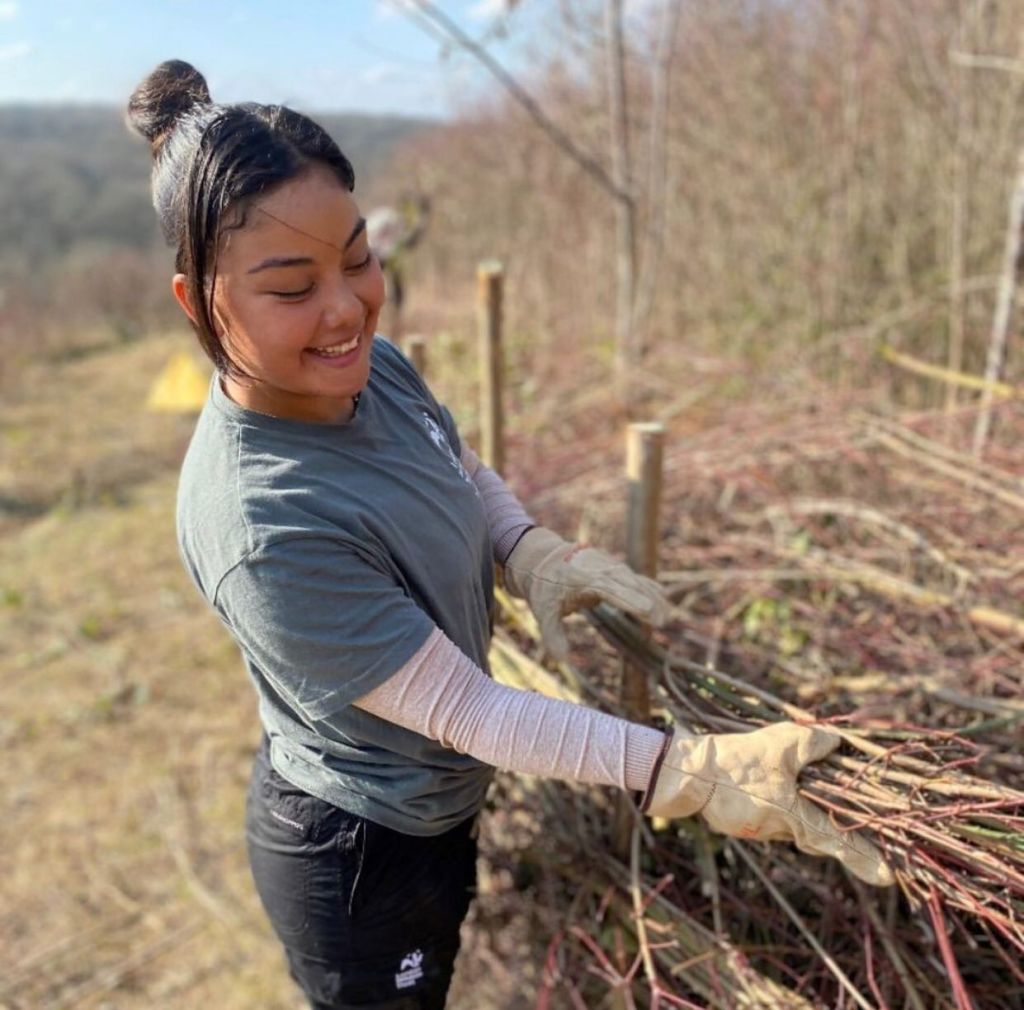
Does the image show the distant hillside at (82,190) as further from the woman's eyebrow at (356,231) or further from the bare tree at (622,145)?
the woman's eyebrow at (356,231)

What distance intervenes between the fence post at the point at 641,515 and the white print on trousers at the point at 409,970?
471 millimetres

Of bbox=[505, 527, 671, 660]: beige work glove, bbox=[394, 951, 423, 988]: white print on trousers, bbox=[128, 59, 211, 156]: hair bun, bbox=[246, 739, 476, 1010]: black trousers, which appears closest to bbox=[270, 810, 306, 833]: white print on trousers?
bbox=[246, 739, 476, 1010]: black trousers

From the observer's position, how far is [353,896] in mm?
1181

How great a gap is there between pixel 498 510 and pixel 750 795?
0.59 meters

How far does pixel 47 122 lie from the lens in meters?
41.0

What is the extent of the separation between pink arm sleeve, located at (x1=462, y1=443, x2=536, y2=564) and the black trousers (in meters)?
0.43

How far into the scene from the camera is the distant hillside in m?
23.1

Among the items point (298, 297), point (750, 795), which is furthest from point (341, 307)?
point (750, 795)

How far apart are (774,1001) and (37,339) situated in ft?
48.5

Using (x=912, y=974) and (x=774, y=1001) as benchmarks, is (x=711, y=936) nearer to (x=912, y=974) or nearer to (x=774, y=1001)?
(x=774, y=1001)

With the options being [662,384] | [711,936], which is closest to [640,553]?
[711,936]

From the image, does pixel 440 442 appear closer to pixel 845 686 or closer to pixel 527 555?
pixel 527 555

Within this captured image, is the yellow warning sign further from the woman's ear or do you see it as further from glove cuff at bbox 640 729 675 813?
glove cuff at bbox 640 729 675 813

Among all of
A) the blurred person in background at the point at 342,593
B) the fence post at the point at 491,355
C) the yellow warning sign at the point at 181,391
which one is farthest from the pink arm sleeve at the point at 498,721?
the yellow warning sign at the point at 181,391
